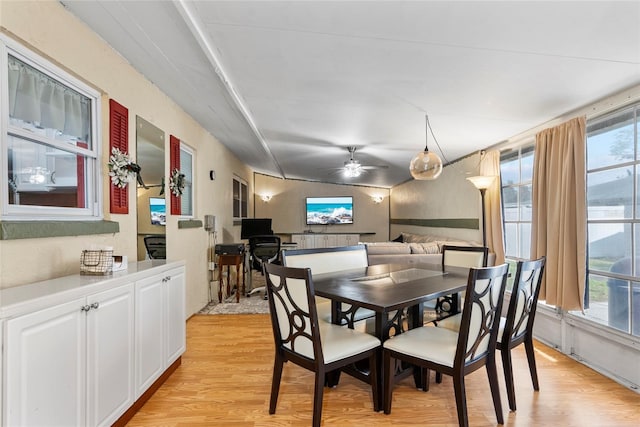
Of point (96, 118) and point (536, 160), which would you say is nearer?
point (96, 118)

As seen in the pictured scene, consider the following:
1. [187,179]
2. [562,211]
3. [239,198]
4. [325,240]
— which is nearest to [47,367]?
[187,179]

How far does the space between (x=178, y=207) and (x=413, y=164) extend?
2.59 m

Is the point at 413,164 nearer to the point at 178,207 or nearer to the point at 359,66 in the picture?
the point at 359,66

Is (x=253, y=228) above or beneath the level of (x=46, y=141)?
beneath

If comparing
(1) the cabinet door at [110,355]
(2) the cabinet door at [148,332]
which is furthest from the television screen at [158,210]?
(1) the cabinet door at [110,355]

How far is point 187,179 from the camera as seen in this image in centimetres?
404

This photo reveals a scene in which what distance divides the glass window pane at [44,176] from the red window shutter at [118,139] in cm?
23

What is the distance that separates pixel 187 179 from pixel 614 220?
4.31 m

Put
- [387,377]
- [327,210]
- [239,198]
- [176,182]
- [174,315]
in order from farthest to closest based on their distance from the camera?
[327,210] → [239,198] → [176,182] → [174,315] → [387,377]

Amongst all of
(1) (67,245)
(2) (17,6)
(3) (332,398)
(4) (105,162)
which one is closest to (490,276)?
(3) (332,398)

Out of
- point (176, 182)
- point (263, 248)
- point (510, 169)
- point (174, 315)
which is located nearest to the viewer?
point (174, 315)

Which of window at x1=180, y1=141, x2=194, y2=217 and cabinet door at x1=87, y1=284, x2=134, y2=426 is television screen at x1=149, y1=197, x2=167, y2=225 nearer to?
window at x1=180, y1=141, x2=194, y2=217

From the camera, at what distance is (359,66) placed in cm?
231

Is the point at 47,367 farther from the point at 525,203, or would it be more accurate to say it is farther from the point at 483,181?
the point at 525,203
